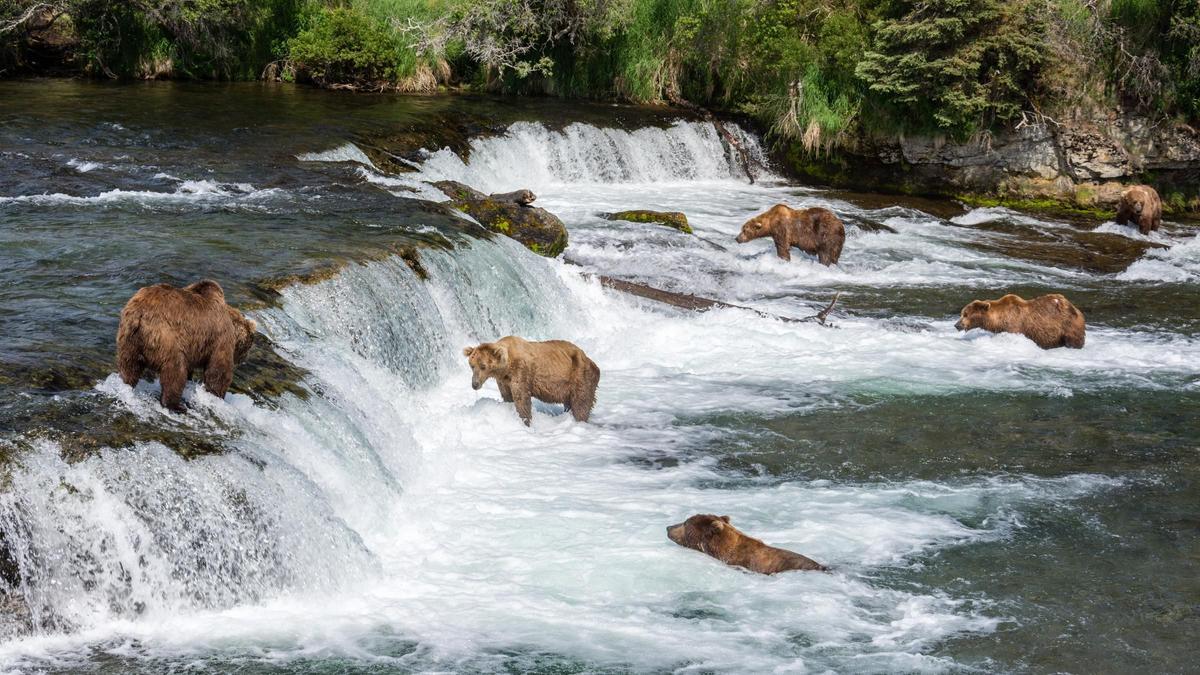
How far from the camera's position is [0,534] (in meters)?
5.82

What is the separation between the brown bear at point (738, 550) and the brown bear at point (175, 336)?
3000 millimetres

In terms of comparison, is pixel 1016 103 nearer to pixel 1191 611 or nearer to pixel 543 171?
pixel 543 171

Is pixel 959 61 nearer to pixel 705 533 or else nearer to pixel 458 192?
pixel 458 192

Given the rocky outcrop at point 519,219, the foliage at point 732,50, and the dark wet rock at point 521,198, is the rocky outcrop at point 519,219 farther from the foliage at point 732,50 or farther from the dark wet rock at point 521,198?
the foliage at point 732,50

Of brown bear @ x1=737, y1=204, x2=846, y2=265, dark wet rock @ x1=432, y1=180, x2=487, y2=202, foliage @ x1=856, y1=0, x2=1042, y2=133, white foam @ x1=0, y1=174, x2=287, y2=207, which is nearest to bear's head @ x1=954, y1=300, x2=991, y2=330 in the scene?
brown bear @ x1=737, y1=204, x2=846, y2=265

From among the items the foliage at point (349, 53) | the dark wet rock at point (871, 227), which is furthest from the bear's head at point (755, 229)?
the foliage at point (349, 53)

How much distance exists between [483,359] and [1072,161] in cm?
1616

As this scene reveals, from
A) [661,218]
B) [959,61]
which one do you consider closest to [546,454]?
[661,218]

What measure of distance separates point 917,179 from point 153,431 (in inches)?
734

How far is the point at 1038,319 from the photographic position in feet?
41.1

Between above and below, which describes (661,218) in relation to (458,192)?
below

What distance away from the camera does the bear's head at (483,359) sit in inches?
366

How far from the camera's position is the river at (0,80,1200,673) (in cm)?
628

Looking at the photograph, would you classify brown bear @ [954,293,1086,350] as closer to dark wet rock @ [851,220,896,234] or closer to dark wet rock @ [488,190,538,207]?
dark wet rock @ [488,190,538,207]
